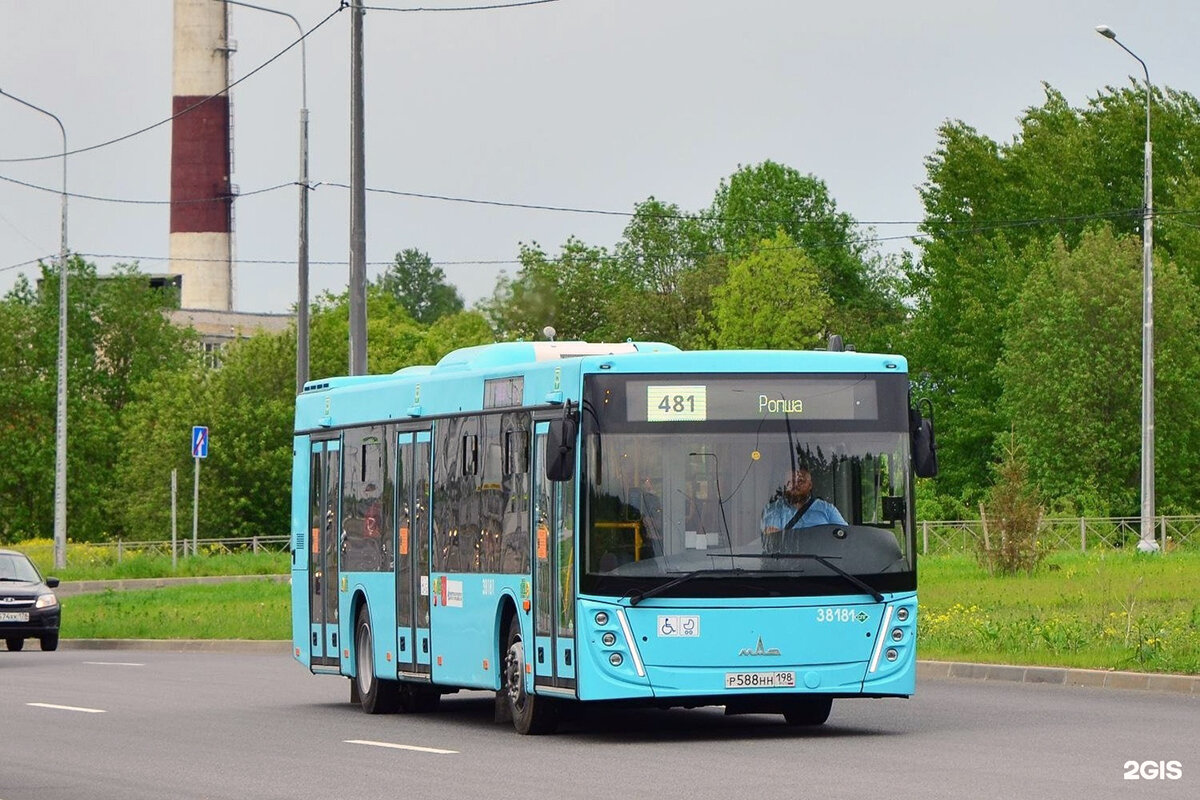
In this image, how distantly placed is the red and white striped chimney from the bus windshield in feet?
251

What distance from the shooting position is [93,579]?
56.1 m

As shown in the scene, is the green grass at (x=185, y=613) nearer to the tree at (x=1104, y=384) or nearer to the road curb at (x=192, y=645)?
the road curb at (x=192, y=645)

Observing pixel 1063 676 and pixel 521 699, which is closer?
pixel 521 699

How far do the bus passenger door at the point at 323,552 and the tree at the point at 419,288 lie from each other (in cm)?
15277

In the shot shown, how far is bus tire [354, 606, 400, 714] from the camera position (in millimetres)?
20844

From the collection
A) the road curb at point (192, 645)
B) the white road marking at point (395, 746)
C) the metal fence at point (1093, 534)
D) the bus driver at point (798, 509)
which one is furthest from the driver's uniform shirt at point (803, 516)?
the metal fence at point (1093, 534)

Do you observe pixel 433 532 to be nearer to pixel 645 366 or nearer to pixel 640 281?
pixel 645 366

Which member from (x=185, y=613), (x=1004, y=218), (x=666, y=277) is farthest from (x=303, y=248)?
(x=666, y=277)

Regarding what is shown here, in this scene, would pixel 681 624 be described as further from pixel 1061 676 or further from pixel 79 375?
pixel 79 375

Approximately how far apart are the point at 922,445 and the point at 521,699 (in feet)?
11.3

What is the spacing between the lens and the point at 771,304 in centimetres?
8731

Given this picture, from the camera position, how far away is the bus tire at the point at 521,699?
17.4 meters

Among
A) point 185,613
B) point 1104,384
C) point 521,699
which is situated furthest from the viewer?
point 1104,384

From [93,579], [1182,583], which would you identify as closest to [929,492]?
[93,579]
